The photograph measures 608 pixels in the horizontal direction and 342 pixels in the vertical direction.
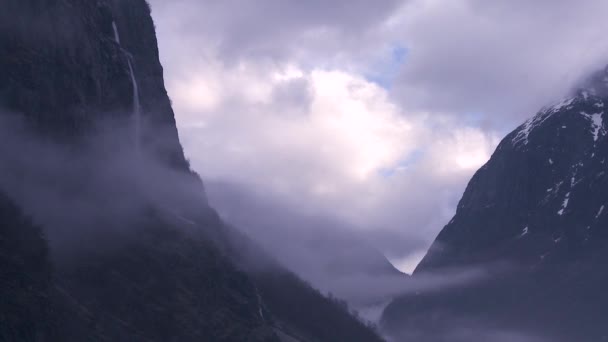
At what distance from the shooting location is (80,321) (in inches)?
6560

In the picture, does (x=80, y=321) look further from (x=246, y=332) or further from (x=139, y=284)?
(x=246, y=332)

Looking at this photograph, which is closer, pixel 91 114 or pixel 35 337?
pixel 35 337

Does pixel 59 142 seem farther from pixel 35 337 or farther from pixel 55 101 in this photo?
pixel 35 337

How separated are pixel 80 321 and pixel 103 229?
2442 cm

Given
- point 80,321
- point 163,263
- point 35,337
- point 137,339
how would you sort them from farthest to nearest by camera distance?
point 163,263
point 137,339
point 80,321
point 35,337

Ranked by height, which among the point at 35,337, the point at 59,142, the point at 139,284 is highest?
the point at 59,142

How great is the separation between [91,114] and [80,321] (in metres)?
43.0

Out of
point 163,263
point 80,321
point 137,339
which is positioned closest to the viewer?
point 80,321

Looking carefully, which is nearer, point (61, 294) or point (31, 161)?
point (61, 294)

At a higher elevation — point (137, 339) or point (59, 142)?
point (59, 142)

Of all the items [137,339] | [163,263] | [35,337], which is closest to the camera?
[35,337]

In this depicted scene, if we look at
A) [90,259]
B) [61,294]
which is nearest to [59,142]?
[90,259]

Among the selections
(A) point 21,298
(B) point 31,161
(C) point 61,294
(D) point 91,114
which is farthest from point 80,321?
(D) point 91,114

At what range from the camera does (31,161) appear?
179250mm
